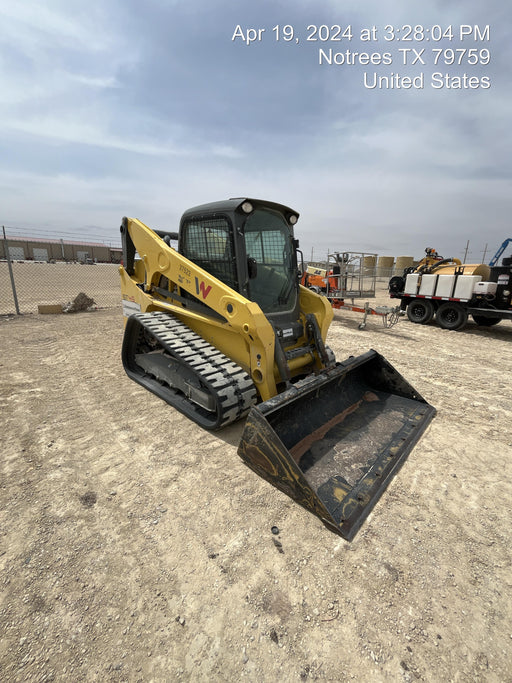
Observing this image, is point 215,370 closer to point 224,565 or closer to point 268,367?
point 268,367

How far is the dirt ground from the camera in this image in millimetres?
1474

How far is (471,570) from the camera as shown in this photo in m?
1.93

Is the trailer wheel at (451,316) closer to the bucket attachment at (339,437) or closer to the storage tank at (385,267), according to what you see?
the bucket attachment at (339,437)

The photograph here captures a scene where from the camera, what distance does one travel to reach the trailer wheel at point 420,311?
10031mm

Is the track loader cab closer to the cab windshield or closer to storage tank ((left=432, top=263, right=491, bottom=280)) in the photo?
the cab windshield

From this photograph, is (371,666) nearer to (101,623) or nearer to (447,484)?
(101,623)

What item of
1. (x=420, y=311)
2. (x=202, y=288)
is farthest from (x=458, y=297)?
(x=202, y=288)

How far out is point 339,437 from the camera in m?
3.08

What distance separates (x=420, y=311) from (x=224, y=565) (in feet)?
34.6

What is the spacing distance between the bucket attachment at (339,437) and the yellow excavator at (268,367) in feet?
0.04

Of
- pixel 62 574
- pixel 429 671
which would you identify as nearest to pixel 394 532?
pixel 429 671

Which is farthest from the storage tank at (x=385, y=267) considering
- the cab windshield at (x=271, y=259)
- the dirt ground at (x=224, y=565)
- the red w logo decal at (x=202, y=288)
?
the red w logo decal at (x=202, y=288)

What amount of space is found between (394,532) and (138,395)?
326cm

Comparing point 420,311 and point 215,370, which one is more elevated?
point 215,370
